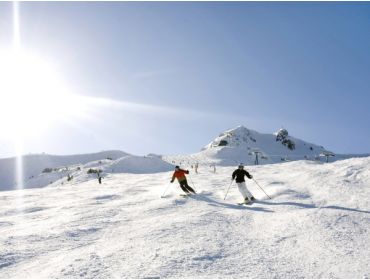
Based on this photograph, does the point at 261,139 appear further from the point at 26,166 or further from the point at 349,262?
the point at 349,262

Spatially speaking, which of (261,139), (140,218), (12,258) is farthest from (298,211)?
(261,139)

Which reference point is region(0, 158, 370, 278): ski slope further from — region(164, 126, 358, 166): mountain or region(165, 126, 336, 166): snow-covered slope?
region(165, 126, 336, 166): snow-covered slope

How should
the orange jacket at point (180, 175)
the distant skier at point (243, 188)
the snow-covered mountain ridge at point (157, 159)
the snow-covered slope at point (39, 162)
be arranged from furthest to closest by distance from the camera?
the snow-covered slope at point (39, 162), the snow-covered mountain ridge at point (157, 159), the orange jacket at point (180, 175), the distant skier at point (243, 188)

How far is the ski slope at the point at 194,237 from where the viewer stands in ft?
27.8

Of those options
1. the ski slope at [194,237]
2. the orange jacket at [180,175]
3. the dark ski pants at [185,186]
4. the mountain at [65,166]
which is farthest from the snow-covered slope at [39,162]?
the ski slope at [194,237]

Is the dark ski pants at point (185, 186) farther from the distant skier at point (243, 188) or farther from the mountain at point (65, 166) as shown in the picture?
the mountain at point (65, 166)

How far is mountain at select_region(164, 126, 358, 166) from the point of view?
59.3 m

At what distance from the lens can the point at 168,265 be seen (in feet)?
28.1

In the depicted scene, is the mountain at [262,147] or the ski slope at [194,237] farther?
the mountain at [262,147]

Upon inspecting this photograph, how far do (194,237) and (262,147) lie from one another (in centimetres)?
6504

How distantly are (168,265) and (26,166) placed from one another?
60714 millimetres

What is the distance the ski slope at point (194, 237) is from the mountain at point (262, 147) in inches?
1621

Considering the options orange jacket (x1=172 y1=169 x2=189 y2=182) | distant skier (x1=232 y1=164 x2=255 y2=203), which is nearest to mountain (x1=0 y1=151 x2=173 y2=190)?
orange jacket (x1=172 y1=169 x2=189 y2=182)

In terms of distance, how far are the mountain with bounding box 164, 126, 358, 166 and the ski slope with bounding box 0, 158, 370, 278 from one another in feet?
135
